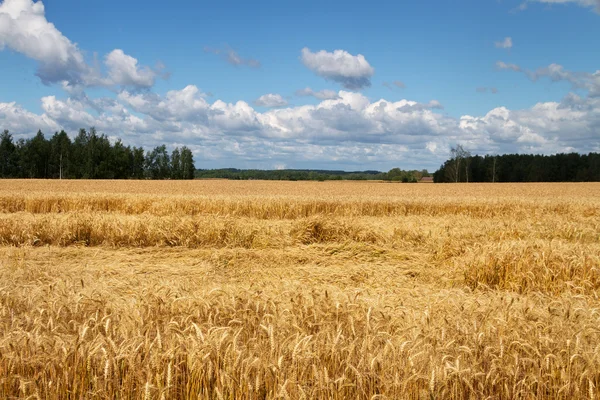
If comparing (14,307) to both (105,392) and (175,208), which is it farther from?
(175,208)

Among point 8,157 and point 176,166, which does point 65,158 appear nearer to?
point 8,157

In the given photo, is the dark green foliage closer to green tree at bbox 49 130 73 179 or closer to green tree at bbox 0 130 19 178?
green tree at bbox 49 130 73 179

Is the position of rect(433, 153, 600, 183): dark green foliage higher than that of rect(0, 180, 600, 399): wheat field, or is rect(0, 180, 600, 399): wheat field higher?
rect(433, 153, 600, 183): dark green foliage

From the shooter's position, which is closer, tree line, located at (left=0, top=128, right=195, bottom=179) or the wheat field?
the wheat field

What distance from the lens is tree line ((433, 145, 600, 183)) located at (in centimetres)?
9312

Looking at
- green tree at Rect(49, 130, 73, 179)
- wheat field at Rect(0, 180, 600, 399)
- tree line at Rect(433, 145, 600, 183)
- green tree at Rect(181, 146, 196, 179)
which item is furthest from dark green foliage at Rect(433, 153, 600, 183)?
wheat field at Rect(0, 180, 600, 399)

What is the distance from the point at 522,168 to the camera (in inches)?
3905

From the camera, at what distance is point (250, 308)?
4703 mm

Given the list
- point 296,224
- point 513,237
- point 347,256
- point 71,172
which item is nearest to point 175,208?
point 296,224

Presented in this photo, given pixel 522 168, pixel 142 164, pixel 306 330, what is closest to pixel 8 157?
pixel 142 164

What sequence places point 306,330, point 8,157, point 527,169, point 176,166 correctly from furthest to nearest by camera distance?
point 176,166, point 527,169, point 8,157, point 306,330

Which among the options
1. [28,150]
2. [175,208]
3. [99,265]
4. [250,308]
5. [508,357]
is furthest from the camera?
[28,150]

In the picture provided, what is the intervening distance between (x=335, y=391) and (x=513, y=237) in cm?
1047

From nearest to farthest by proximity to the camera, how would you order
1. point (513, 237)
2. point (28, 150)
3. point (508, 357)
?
point (508, 357)
point (513, 237)
point (28, 150)
